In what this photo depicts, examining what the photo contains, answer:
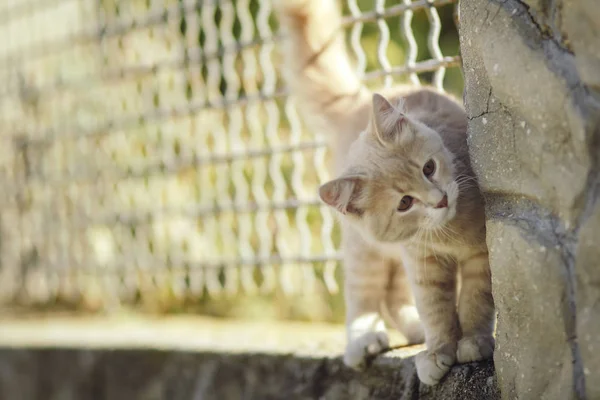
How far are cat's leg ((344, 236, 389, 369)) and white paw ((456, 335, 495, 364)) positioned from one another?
0.38 meters

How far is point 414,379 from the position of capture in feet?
6.59

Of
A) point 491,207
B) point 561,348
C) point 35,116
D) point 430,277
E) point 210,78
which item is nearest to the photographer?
point 561,348

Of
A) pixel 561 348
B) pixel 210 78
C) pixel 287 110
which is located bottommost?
pixel 561 348

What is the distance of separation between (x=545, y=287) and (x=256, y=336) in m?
1.63

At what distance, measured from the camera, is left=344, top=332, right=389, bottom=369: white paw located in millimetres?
2156

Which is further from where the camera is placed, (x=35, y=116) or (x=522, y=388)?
(x=35, y=116)

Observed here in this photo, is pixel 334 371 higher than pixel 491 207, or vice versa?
pixel 491 207

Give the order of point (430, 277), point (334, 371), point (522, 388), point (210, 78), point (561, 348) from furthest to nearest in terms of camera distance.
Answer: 1. point (210, 78)
2. point (334, 371)
3. point (430, 277)
4. point (522, 388)
5. point (561, 348)

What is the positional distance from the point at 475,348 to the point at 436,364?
0.10m

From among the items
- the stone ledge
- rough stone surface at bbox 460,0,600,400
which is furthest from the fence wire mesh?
rough stone surface at bbox 460,0,600,400

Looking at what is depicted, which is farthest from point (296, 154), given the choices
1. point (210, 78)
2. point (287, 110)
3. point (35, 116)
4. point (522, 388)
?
point (35, 116)

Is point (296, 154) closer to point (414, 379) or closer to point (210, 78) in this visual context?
point (210, 78)

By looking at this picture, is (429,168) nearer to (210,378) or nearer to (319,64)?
(319,64)

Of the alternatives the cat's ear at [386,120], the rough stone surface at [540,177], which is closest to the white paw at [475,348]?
the rough stone surface at [540,177]
